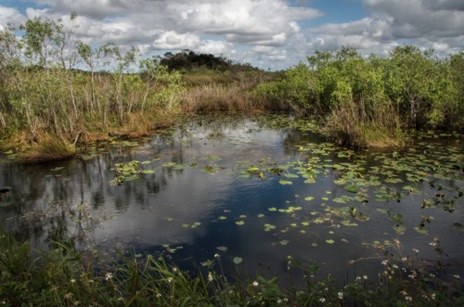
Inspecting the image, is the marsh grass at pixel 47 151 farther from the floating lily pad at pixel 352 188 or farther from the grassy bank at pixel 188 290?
the floating lily pad at pixel 352 188

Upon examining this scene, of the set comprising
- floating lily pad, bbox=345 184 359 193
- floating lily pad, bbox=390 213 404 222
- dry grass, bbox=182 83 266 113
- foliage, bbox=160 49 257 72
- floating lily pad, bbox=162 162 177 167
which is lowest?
floating lily pad, bbox=390 213 404 222

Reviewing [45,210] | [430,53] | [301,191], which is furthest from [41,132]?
[430,53]

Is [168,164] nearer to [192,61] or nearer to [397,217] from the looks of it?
[397,217]

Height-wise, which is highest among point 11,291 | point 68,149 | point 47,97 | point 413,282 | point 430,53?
point 430,53

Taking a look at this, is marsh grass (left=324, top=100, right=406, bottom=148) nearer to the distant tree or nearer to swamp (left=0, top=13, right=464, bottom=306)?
swamp (left=0, top=13, right=464, bottom=306)

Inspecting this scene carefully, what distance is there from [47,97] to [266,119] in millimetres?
10042

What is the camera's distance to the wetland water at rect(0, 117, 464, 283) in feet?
15.0

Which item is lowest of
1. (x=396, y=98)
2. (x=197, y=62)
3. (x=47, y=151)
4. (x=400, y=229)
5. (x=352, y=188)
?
(x=400, y=229)

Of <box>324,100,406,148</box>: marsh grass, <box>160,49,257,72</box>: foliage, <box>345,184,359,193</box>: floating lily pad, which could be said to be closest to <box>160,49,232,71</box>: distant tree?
<box>160,49,257,72</box>: foliage

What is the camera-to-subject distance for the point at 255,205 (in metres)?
6.19

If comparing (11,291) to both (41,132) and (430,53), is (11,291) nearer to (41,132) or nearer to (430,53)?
(41,132)

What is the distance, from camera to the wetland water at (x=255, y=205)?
15.0 ft

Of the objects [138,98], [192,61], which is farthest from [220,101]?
[192,61]

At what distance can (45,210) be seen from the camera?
20.0 ft
